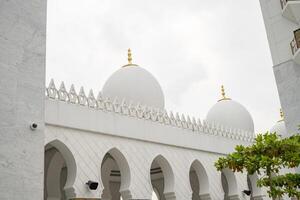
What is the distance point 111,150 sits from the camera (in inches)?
395

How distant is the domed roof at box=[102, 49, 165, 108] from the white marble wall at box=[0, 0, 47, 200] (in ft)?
22.9

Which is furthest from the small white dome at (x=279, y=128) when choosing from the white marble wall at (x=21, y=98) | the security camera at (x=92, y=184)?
the white marble wall at (x=21, y=98)

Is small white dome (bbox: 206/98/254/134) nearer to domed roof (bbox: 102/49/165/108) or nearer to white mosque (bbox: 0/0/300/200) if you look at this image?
white mosque (bbox: 0/0/300/200)

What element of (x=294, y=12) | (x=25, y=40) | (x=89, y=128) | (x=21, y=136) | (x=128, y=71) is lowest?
(x=21, y=136)

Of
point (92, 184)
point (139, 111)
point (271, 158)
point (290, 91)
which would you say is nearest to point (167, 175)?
point (139, 111)

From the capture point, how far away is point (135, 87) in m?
14.0

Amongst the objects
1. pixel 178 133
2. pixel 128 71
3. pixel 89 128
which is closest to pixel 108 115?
pixel 89 128

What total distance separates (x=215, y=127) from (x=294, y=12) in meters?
5.17

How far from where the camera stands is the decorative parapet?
924 centimetres

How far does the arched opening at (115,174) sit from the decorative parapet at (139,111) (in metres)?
1.23

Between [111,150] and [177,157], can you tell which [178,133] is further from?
[111,150]

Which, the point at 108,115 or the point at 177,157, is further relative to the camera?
the point at 177,157

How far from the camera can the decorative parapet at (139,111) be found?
364 inches

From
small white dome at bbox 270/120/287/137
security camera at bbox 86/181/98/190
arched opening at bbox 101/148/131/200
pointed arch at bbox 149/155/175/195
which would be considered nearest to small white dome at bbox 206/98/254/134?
small white dome at bbox 270/120/287/137
